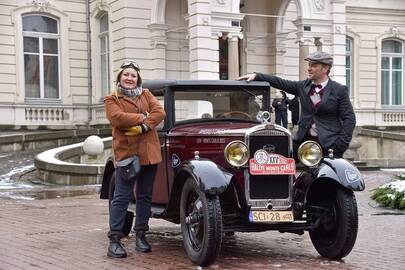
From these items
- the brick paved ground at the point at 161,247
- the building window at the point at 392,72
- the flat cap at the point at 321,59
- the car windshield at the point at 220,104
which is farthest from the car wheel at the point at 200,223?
the building window at the point at 392,72

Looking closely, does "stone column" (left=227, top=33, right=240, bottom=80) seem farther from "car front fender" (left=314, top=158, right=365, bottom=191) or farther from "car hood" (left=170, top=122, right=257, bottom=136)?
"car front fender" (left=314, top=158, right=365, bottom=191)

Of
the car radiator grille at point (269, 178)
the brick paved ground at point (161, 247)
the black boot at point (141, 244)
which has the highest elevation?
the car radiator grille at point (269, 178)

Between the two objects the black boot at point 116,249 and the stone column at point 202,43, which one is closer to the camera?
the black boot at point 116,249

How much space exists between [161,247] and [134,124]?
1469mm

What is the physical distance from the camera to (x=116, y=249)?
6551 millimetres

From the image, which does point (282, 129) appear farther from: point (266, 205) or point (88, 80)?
point (88, 80)

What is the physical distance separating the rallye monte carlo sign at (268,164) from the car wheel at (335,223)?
20.3 inches

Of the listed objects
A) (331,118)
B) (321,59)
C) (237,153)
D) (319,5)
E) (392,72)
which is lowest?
(237,153)

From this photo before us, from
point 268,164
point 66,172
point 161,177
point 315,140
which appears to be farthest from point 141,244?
point 66,172

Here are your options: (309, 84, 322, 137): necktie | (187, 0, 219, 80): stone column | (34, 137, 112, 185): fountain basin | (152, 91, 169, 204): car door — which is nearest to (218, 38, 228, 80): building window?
(187, 0, 219, 80): stone column

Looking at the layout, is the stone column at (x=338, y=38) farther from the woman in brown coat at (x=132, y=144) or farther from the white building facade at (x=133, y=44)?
the woman in brown coat at (x=132, y=144)

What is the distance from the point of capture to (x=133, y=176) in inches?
261

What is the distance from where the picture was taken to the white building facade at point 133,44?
22609 millimetres

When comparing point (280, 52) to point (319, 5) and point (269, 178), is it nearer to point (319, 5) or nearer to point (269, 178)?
point (319, 5)
